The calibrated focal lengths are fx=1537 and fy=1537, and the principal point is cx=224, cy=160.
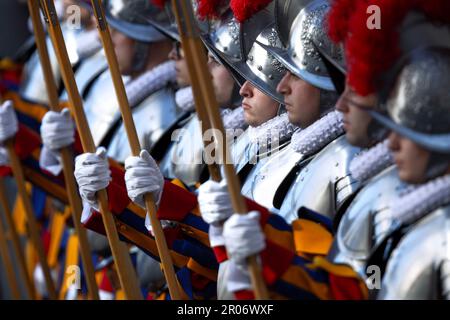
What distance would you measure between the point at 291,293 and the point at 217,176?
60cm

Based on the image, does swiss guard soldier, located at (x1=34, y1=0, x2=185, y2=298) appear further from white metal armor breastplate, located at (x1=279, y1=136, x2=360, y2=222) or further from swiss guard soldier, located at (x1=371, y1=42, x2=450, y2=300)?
swiss guard soldier, located at (x1=371, y1=42, x2=450, y2=300)

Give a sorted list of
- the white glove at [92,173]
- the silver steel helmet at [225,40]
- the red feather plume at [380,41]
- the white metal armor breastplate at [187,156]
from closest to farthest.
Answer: the red feather plume at [380,41]
the white glove at [92,173]
the silver steel helmet at [225,40]
the white metal armor breastplate at [187,156]

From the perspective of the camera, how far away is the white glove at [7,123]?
6.81 metres

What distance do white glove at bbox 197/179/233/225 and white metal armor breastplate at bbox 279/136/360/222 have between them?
0.62m

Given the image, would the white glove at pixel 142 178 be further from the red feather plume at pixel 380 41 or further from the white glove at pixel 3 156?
the white glove at pixel 3 156

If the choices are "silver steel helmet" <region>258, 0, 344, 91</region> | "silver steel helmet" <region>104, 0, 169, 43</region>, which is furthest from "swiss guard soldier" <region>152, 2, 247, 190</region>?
"silver steel helmet" <region>258, 0, 344, 91</region>

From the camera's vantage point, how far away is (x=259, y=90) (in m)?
5.68

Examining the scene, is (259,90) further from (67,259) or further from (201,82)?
(67,259)

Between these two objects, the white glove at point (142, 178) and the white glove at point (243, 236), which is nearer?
the white glove at point (243, 236)

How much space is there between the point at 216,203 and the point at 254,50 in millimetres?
1270

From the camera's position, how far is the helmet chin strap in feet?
24.0

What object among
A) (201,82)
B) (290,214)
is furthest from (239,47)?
(201,82)

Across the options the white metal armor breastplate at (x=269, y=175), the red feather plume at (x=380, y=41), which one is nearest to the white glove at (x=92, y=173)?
the white metal armor breastplate at (x=269, y=175)

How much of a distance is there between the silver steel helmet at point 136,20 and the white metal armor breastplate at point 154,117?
0.27 m
